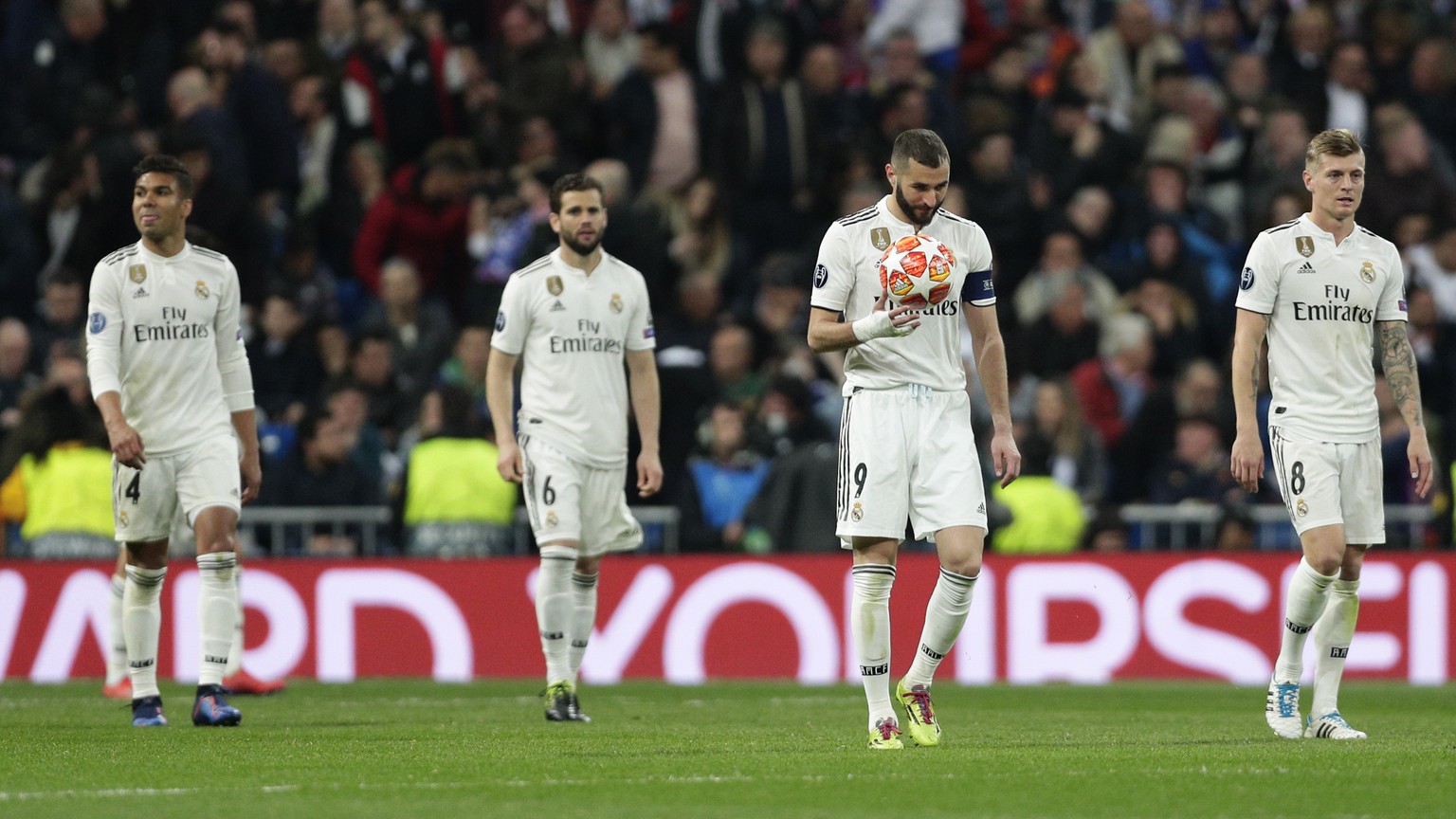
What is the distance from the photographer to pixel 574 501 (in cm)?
1151

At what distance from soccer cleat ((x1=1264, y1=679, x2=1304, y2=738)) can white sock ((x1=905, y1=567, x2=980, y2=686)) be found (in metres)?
1.54

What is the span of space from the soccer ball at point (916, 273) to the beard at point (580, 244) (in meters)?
3.02

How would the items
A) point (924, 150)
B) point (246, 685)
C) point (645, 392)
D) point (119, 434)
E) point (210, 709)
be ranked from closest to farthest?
point (924, 150), point (119, 434), point (210, 709), point (645, 392), point (246, 685)

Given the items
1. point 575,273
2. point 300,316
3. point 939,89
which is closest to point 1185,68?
point 939,89

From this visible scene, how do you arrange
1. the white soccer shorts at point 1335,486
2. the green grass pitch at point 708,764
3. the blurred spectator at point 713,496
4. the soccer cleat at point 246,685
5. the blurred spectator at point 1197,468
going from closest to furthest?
the green grass pitch at point 708,764, the white soccer shorts at point 1335,486, the soccer cleat at point 246,685, the blurred spectator at point 713,496, the blurred spectator at point 1197,468

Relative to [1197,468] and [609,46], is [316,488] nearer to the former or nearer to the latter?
[609,46]

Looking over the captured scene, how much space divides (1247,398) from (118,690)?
7344mm

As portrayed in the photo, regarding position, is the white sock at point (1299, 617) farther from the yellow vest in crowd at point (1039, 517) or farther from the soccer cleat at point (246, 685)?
the soccer cleat at point (246, 685)

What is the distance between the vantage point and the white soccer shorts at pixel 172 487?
10.9 m

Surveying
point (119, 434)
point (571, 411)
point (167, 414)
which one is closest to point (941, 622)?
point (571, 411)

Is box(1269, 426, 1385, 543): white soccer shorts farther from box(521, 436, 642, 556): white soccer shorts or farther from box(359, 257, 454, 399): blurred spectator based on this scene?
box(359, 257, 454, 399): blurred spectator

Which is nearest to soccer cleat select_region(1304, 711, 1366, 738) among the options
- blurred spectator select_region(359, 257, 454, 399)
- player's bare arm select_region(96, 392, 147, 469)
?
player's bare arm select_region(96, 392, 147, 469)

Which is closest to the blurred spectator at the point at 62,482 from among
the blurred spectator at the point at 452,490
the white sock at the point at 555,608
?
the blurred spectator at the point at 452,490

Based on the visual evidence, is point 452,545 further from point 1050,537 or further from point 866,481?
point 866,481
